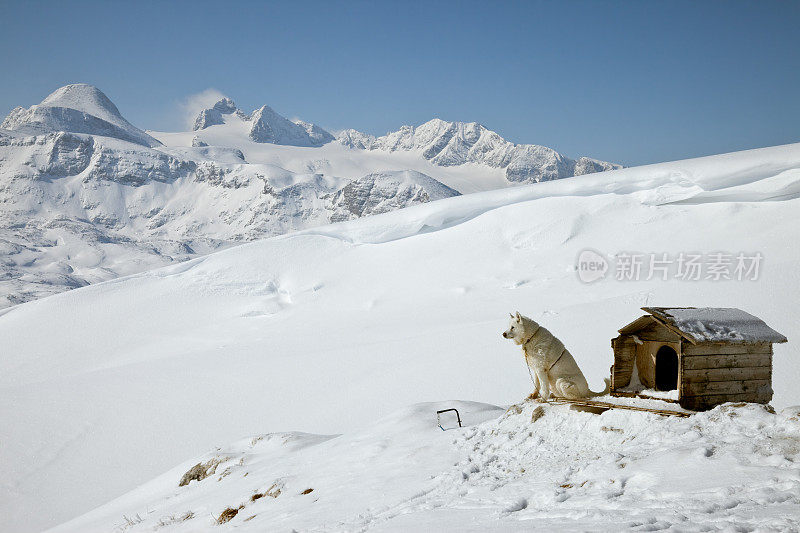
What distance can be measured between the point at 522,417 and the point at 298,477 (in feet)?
10.2

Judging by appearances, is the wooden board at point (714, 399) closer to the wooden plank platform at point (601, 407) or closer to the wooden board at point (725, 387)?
the wooden board at point (725, 387)

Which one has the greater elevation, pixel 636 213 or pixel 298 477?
pixel 636 213

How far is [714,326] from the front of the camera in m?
5.11

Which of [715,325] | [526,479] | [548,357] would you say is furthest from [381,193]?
[526,479]

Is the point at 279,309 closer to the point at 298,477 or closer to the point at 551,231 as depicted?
the point at 551,231

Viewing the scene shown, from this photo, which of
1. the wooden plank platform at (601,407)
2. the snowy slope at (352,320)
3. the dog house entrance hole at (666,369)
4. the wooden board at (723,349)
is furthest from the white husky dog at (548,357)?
the snowy slope at (352,320)

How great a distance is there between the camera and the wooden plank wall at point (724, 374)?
5004 millimetres

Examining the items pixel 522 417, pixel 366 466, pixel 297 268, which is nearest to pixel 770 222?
pixel 522 417

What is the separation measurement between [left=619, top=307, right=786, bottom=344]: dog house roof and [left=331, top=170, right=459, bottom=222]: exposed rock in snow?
560ft

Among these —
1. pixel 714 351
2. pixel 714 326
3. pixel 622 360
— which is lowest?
pixel 622 360

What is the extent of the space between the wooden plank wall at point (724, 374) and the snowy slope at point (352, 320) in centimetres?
316

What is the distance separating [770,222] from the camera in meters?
14.6

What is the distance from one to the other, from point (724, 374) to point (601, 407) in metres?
1.28

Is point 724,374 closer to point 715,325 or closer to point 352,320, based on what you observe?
point 715,325
